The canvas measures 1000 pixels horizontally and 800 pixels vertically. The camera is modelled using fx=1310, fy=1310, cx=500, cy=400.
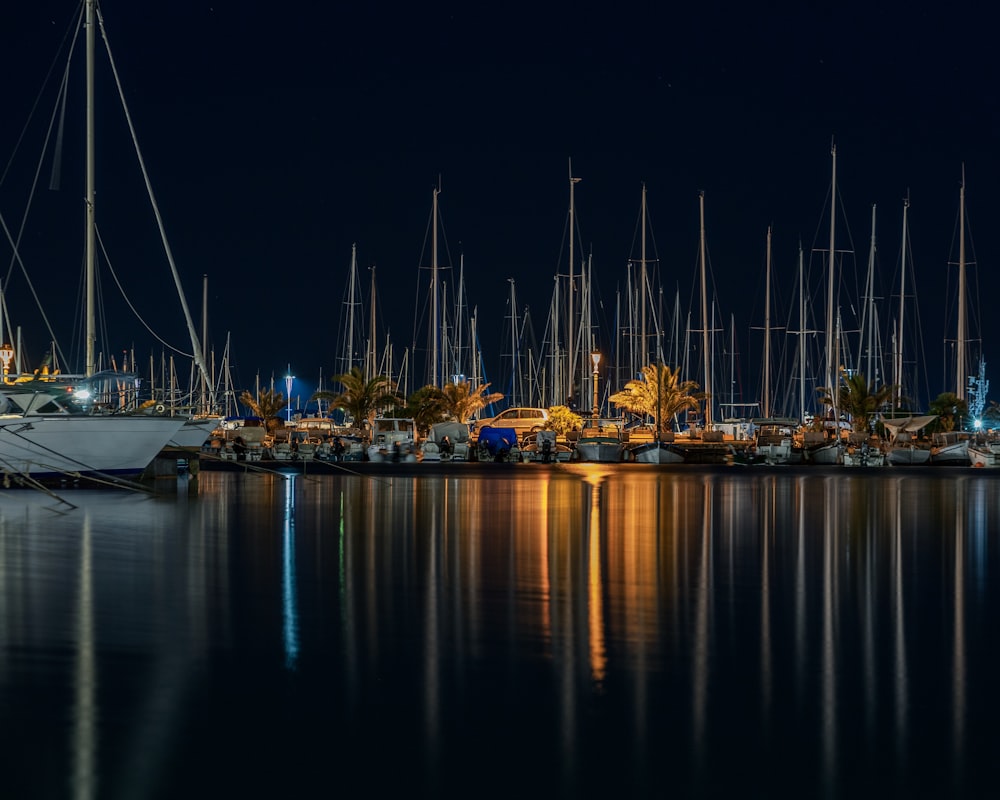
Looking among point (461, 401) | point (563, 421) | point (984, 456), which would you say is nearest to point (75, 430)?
point (984, 456)

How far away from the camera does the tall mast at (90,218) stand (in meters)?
35.3

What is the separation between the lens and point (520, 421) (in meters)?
72.4

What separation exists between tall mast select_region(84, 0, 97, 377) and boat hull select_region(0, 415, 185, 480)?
2.26m

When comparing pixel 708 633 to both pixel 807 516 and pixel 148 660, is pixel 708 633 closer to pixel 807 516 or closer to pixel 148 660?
pixel 148 660

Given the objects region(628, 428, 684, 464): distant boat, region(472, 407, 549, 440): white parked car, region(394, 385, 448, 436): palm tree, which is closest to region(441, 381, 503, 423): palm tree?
region(394, 385, 448, 436): palm tree

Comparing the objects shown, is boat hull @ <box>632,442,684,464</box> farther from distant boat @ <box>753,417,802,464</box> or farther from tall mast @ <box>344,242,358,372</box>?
tall mast @ <box>344,242,358,372</box>

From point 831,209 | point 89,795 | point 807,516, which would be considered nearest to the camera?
point 89,795

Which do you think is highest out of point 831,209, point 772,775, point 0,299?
point 831,209

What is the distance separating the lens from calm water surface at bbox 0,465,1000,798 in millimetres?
6730

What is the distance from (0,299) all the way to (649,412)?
3952 centimetres

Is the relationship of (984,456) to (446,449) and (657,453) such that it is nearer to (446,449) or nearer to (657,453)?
(657,453)

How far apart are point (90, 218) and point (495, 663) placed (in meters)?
30.9

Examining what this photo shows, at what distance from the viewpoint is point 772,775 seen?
→ 21.8 feet

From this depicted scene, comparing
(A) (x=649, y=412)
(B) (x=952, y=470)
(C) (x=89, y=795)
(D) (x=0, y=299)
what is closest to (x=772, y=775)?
(C) (x=89, y=795)
